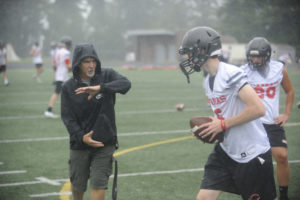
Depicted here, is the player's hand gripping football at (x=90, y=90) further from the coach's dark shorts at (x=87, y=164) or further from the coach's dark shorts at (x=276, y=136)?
the coach's dark shorts at (x=276, y=136)

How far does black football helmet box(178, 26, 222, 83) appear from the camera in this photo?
147 inches

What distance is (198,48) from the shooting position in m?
3.73

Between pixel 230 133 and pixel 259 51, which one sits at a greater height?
pixel 259 51

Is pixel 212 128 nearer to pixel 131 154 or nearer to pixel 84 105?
pixel 84 105

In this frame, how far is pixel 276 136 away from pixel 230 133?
1.79 metres

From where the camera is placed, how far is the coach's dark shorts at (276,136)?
5289 mm

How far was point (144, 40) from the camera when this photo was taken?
198 feet

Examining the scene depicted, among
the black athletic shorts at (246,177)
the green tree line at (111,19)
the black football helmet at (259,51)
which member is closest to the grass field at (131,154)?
the black football helmet at (259,51)

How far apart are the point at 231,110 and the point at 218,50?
1.69ft

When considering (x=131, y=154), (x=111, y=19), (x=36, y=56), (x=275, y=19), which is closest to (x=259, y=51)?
(x=131, y=154)

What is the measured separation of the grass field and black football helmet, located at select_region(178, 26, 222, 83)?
2.35 metres

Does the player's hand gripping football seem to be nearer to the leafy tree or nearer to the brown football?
the brown football

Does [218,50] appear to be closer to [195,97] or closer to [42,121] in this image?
[42,121]

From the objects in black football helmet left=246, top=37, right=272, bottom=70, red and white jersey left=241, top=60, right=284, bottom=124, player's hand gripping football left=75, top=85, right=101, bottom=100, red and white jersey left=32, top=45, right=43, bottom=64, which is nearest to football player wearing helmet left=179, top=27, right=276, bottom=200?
player's hand gripping football left=75, top=85, right=101, bottom=100
